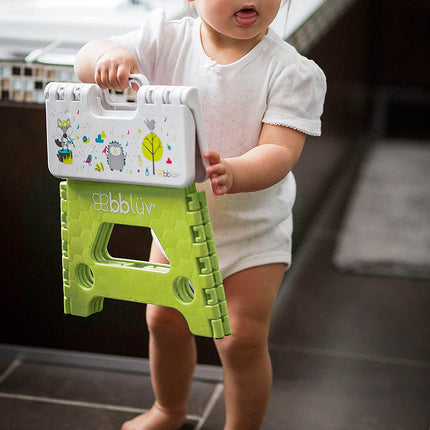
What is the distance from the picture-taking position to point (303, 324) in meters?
1.67

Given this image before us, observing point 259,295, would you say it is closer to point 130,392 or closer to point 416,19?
point 130,392

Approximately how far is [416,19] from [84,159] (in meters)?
2.97

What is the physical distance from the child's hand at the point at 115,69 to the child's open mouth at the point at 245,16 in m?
0.14

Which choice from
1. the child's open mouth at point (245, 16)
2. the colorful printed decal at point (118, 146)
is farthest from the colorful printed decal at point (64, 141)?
the child's open mouth at point (245, 16)

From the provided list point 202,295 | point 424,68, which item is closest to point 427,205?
point 424,68

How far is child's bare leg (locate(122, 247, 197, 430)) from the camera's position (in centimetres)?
110

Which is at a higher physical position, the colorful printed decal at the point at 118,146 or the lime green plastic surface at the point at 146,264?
the colorful printed decal at the point at 118,146

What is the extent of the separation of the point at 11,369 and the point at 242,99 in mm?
783

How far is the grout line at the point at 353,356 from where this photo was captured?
4.88ft

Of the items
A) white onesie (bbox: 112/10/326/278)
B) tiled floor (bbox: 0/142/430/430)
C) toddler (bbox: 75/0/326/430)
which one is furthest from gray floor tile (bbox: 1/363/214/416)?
white onesie (bbox: 112/10/326/278)

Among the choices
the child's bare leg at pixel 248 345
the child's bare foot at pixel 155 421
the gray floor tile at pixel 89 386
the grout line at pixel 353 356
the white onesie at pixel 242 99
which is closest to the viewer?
the white onesie at pixel 242 99

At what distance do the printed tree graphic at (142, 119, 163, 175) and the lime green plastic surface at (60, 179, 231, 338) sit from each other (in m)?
0.04

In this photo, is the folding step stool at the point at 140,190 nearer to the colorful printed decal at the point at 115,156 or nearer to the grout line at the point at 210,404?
the colorful printed decal at the point at 115,156

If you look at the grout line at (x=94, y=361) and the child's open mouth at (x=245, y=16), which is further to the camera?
the grout line at (x=94, y=361)
